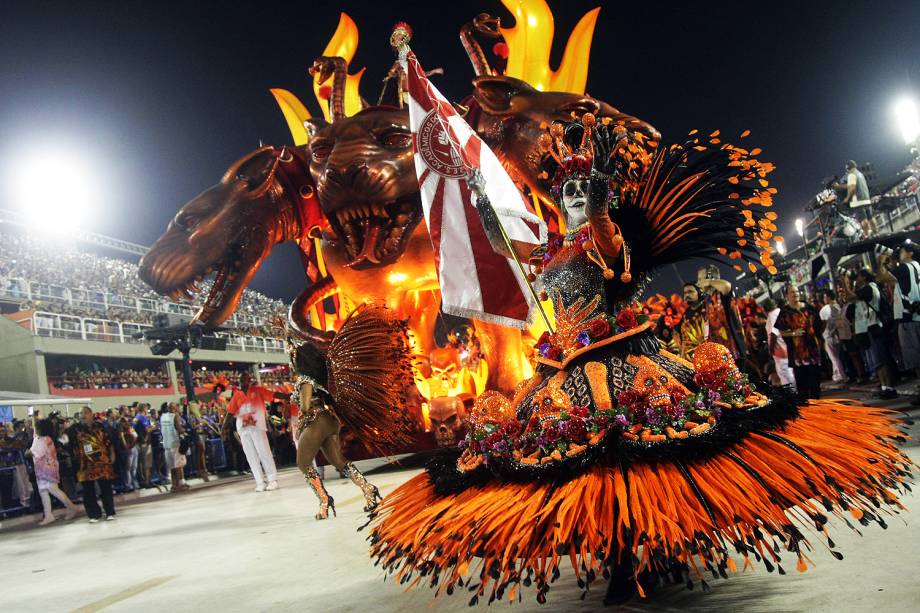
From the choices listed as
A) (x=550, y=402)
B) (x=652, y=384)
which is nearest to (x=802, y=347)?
(x=652, y=384)

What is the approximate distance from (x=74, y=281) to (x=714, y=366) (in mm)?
26370

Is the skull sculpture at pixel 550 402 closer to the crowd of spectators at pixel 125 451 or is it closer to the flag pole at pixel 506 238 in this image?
the flag pole at pixel 506 238

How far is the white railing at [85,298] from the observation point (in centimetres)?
1966

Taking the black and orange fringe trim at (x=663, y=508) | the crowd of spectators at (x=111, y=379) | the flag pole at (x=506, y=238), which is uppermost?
the crowd of spectators at (x=111, y=379)

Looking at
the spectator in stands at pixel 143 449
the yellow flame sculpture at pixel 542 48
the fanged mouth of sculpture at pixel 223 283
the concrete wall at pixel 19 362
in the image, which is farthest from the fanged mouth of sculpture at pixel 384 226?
the concrete wall at pixel 19 362

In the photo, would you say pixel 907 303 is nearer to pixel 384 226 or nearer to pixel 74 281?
pixel 384 226

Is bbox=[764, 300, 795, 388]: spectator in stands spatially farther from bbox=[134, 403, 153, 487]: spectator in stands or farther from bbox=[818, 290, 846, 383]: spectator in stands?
bbox=[134, 403, 153, 487]: spectator in stands

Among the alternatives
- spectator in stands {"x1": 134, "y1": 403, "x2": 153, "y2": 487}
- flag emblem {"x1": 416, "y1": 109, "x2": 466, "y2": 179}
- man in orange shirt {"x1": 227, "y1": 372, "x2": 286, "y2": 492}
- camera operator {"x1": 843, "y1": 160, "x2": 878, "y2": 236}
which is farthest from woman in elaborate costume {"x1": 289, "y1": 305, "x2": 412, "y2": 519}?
camera operator {"x1": 843, "y1": 160, "x2": 878, "y2": 236}

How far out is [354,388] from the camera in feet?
21.1

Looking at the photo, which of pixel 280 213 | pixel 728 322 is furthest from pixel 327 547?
pixel 280 213

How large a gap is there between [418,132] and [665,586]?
111 inches

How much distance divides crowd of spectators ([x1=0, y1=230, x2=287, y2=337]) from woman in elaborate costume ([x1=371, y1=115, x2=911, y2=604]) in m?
17.9

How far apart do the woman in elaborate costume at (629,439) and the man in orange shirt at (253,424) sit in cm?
676

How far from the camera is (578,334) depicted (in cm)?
277
